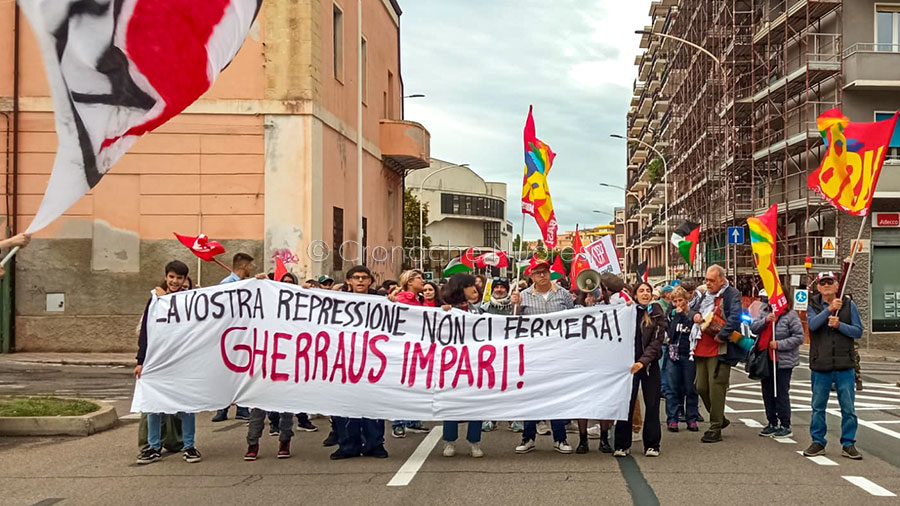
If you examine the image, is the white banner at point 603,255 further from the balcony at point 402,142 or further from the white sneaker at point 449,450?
the balcony at point 402,142

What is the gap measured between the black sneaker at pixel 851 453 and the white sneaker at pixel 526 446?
3.01 m

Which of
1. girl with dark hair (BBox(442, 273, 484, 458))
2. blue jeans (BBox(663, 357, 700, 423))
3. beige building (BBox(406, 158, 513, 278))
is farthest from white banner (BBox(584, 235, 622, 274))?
beige building (BBox(406, 158, 513, 278))

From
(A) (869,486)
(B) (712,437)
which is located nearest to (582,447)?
(B) (712,437)

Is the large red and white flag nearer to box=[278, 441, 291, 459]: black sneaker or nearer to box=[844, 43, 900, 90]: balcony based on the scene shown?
box=[278, 441, 291, 459]: black sneaker

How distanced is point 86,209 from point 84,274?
152 cm

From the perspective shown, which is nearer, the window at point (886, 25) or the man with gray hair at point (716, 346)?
the man with gray hair at point (716, 346)

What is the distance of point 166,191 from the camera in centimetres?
2308

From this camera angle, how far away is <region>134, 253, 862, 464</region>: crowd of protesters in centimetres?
949

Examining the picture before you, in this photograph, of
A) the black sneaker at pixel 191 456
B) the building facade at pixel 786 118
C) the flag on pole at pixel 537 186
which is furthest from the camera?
the building facade at pixel 786 118

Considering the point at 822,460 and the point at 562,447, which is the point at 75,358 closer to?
the point at 562,447

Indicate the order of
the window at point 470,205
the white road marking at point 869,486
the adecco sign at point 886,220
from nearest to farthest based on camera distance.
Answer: the white road marking at point 869,486 < the adecco sign at point 886,220 < the window at point 470,205

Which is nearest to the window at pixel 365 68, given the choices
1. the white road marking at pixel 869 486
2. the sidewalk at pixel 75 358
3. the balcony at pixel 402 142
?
the balcony at pixel 402 142

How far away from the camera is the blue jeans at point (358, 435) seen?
9.59 m

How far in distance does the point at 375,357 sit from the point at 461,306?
1.12m
